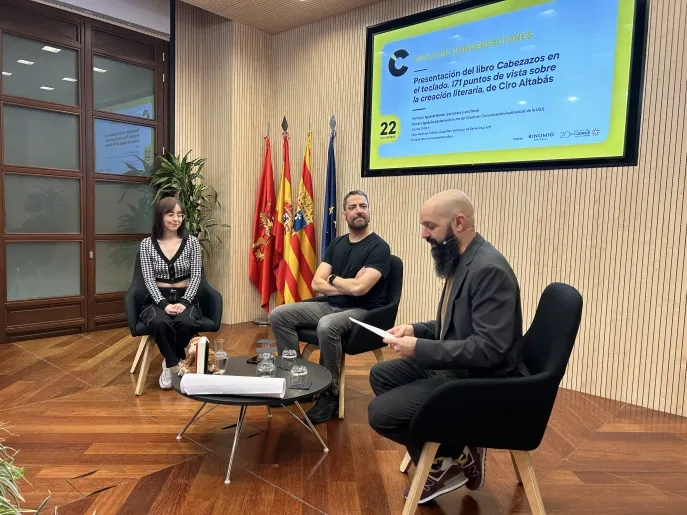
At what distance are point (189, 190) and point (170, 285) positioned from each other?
188 cm

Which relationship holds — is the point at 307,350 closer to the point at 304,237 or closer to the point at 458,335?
the point at 458,335

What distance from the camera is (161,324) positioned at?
3.24m

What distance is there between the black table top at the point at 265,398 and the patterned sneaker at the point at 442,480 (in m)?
0.59

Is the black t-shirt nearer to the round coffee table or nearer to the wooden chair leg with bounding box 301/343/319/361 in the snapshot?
the wooden chair leg with bounding box 301/343/319/361

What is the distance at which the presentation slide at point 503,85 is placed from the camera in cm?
329

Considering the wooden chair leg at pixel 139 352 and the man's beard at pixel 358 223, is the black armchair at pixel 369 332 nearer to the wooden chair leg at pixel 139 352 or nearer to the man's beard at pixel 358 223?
the man's beard at pixel 358 223

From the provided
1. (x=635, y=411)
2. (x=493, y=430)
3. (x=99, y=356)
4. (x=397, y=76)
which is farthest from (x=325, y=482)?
(x=397, y=76)

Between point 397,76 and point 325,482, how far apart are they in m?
3.38

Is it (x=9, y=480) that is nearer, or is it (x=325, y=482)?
(x=9, y=480)

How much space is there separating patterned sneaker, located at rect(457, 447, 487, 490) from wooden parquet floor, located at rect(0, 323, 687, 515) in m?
0.08

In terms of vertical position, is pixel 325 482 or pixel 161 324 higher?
pixel 161 324

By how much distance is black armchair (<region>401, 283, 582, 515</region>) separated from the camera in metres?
1.69

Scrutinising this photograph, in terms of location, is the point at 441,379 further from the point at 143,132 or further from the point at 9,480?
the point at 143,132

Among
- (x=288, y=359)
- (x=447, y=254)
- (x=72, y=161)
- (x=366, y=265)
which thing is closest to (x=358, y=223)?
(x=366, y=265)
